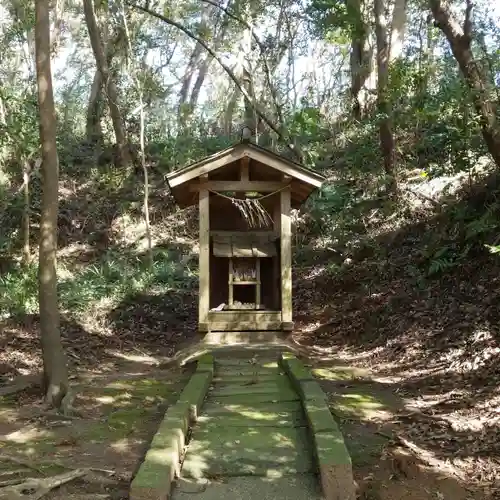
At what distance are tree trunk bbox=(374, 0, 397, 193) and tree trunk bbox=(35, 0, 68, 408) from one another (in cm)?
890

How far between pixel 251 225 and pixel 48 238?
5.28 m

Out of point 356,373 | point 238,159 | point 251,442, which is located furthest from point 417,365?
point 238,159

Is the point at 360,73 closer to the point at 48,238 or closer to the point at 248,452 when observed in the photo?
the point at 48,238

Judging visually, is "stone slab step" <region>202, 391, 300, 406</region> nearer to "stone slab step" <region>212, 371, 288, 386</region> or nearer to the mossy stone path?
the mossy stone path

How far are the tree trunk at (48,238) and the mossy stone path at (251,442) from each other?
1.91 metres

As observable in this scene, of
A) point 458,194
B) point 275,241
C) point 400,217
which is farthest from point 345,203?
point 275,241

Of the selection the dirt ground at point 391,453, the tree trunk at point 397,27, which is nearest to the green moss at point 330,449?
the dirt ground at point 391,453

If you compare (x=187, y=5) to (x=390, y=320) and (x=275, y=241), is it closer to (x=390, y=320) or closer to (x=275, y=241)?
(x=275, y=241)

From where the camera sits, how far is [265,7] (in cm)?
2272

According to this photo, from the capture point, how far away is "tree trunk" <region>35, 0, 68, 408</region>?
7.10m

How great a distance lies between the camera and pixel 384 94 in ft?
47.9

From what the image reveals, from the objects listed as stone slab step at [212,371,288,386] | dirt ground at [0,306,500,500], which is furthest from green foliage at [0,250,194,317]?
stone slab step at [212,371,288,386]

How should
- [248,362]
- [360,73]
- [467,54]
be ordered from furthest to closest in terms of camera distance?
1. [360,73]
2. [248,362]
3. [467,54]

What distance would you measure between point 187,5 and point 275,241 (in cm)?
1764
